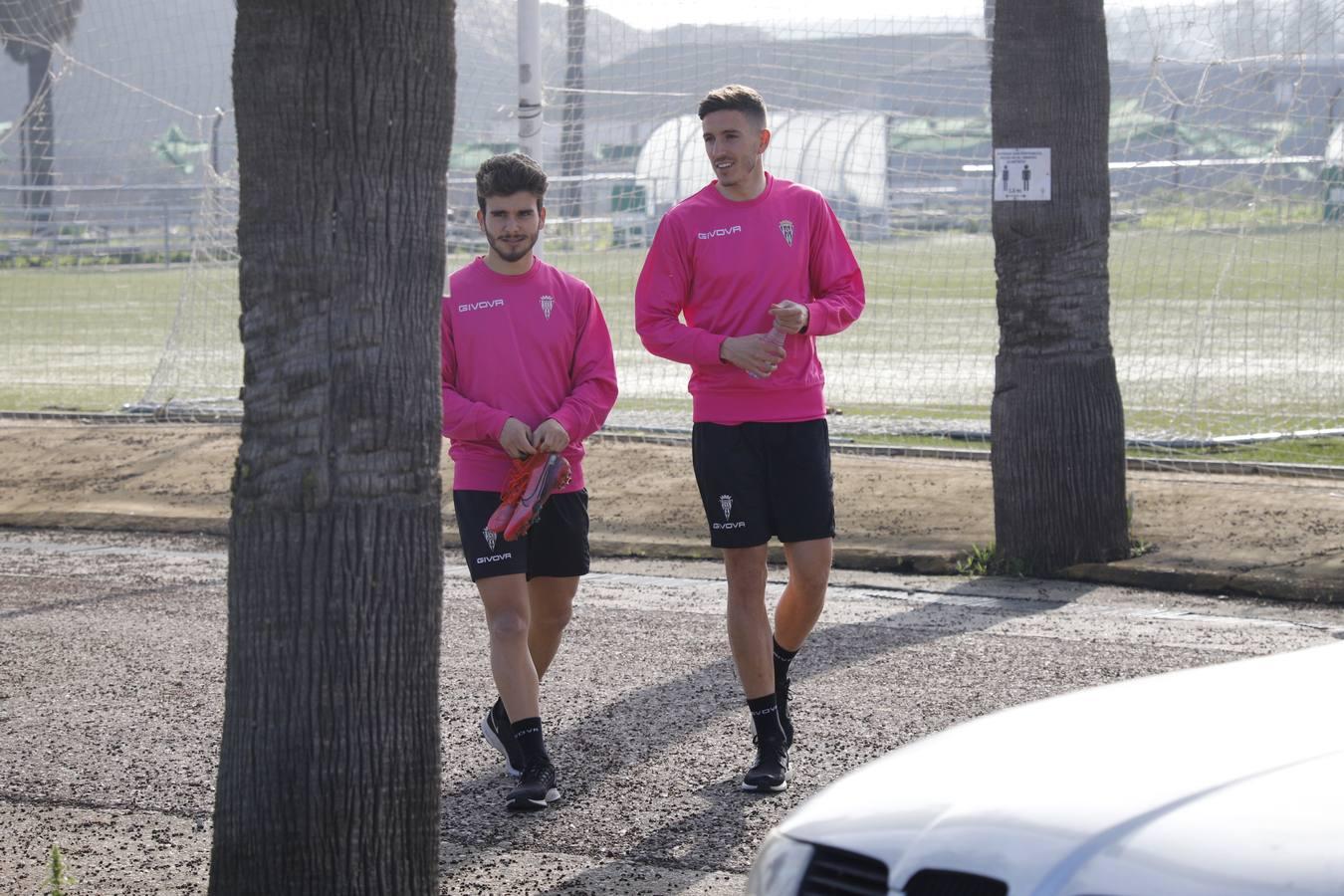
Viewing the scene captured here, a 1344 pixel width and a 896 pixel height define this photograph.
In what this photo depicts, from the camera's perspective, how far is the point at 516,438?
515cm

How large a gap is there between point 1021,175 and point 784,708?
154 inches

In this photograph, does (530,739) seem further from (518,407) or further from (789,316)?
(789,316)

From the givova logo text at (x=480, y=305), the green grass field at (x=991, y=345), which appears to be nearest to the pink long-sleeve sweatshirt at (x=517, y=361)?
the givova logo text at (x=480, y=305)

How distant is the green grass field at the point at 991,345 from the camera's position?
1335 centimetres

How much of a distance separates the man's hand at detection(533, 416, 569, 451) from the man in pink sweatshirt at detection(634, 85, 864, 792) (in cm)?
45

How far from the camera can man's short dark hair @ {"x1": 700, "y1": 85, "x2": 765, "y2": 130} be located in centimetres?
534

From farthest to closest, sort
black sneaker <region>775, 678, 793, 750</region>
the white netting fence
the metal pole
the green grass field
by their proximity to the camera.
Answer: the green grass field < the white netting fence < the metal pole < black sneaker <region>775, 678, 793, 750</region>

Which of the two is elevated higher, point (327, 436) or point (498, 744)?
point (327, 436)

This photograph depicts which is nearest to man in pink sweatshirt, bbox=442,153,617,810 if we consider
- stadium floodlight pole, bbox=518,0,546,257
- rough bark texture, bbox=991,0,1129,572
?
rough bark texture, bbox=991,0,1129,572

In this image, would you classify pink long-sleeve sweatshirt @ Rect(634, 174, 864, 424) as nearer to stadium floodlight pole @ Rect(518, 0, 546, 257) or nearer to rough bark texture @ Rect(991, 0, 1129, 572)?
rough bark texture @ Rect(991, 0, 1129, 572)

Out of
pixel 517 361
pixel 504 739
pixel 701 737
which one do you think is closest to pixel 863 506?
pixel 701 737

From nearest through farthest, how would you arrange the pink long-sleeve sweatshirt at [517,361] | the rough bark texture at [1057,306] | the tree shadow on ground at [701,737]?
the tree shadow on ground at [701,737]
the pink long-sleeve sweatshirt at [517,361]
the rough bark texture at [1057,306]

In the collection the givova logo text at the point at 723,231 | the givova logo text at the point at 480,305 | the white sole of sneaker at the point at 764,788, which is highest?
the givova logo text at the point at 723,231

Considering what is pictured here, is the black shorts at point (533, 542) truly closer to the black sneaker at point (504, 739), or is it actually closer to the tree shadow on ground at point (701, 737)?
the black sneaker at point (504, 739)
